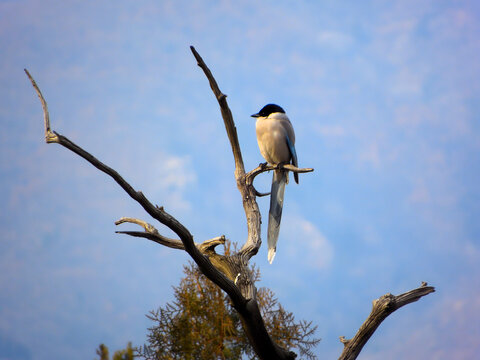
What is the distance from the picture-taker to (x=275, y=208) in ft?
14.2

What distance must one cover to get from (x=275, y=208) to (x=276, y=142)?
2.07 ft

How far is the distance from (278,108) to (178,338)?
3.05 meters

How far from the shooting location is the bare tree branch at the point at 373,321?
12.1ft

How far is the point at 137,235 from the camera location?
355 cm

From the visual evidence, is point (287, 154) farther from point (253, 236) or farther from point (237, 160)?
point (253, 236)

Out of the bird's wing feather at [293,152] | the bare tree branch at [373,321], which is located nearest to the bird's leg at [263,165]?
the bird's wing feather at [293,152]

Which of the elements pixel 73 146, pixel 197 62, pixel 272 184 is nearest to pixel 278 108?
pixel 272 184

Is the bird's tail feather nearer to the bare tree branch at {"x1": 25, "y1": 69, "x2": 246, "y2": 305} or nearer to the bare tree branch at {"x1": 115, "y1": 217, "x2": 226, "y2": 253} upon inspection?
the bare tree branch at {"x1": 115, "y1": 217, "x2": 226, "y2": 253}

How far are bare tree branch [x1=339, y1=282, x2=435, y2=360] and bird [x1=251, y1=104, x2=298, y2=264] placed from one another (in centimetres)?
116

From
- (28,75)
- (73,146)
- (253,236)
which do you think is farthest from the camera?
(253,236)

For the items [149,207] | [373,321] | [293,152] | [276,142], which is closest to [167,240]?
[149,207]

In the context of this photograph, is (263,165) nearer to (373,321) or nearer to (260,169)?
(260,169)

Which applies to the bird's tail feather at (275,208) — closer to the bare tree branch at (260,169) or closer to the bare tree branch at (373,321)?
the bare tree branch at (260,169)

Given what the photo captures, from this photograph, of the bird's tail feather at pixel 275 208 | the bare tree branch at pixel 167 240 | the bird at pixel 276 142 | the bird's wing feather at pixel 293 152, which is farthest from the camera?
the bird's wing feather at pixel 293 152
